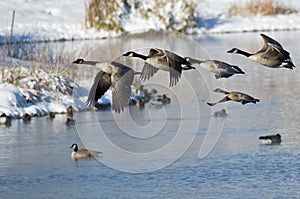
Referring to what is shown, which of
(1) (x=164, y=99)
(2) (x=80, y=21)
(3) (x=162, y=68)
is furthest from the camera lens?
(2) (x=80, y=21)

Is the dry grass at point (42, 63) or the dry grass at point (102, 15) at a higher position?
the dry grass at point (102, 15)

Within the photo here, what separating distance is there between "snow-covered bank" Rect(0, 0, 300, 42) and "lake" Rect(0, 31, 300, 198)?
38.0ft

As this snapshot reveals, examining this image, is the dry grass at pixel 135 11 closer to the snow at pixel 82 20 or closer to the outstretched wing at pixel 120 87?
the snow at pixel 82 20

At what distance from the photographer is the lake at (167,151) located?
9.21m

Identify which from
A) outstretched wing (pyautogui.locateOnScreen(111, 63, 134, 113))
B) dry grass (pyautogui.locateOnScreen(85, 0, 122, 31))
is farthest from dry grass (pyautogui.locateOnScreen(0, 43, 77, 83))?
dry grass (pyautogui.locateOnScreen(85, 0, 122, 31))

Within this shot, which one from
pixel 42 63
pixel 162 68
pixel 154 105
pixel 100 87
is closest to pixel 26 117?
pixel 42 63

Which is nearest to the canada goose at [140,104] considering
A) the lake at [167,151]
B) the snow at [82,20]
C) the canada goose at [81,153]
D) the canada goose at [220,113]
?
the lake at [167,151]

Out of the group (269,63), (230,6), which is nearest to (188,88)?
(269,63)

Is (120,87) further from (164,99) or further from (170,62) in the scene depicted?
(164,99)

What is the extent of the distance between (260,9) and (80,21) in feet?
27.2

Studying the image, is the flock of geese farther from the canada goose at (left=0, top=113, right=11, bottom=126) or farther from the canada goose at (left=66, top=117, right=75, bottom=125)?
the canada goose at (left=0, top=113, right=11, bottom=126)

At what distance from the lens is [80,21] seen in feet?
96.8

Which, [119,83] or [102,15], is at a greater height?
[102,15]

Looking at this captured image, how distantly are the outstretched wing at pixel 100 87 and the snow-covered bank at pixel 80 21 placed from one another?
1683 centimetres
